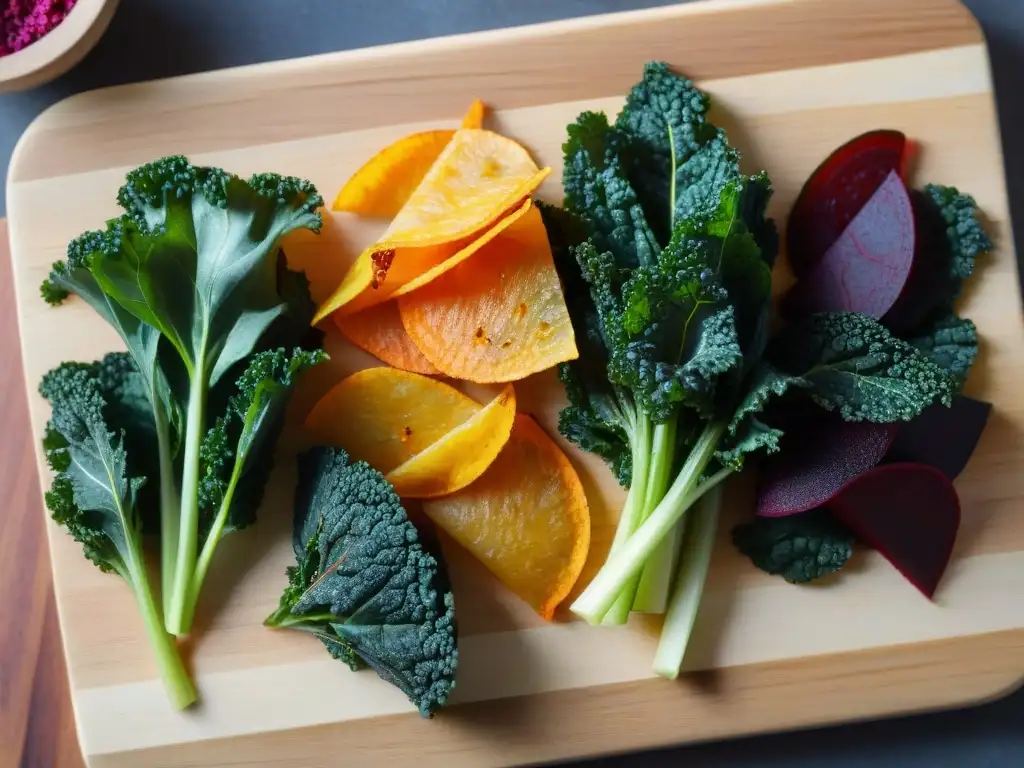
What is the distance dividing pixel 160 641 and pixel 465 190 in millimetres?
683

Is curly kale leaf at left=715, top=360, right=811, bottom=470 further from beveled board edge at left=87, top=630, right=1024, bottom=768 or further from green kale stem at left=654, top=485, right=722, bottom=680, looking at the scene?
beveled board edge at left=87, top=630, right=1024, bottom=768

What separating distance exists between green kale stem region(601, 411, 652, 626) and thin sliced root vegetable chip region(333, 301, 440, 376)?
10.7 inches

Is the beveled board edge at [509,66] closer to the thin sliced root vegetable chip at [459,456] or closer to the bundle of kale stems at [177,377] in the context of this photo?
the bundle of kale stems at [177,377]

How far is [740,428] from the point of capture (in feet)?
3.33

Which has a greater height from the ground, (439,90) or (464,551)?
(439,90)

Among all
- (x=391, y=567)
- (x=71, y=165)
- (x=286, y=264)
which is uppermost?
(x=71, y=165)

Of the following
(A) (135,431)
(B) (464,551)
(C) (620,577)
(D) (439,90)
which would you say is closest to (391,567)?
(B) (464,551)

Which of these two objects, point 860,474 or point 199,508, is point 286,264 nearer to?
point 199,508

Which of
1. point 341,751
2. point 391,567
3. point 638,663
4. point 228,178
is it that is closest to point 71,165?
point 228,178

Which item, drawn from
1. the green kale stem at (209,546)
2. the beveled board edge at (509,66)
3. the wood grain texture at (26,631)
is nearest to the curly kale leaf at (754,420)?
the beveled board edge at (509,66)

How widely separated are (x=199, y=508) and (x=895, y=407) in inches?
32.9

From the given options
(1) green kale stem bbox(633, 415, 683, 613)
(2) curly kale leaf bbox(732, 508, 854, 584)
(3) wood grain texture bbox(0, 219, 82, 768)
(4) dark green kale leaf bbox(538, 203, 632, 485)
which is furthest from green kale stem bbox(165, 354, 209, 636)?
(2) curly kale leaf bbox(732, 508, 854, 584)

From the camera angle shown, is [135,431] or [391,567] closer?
[391,567]

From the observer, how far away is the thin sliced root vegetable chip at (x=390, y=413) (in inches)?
44.1
